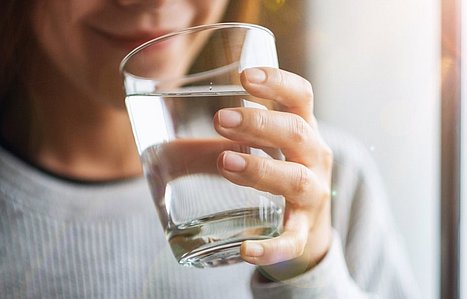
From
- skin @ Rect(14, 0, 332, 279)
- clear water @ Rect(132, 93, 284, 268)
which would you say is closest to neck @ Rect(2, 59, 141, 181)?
skin @ Rect(14, 0, 332, 279)

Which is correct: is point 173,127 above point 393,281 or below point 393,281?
above

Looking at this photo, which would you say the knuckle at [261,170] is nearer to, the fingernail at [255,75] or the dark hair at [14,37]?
the fingernail at [255,75]

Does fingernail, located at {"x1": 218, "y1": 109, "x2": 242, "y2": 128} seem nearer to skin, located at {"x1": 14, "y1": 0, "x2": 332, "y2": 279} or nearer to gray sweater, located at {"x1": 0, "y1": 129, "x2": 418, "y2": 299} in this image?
skin, located at {"x1": 14, "y1": 0, "x2": 332, "y2": 279}

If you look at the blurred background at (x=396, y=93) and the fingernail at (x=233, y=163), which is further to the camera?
the blurred background at (x=396, y=93)

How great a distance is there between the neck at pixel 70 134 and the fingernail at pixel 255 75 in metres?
0.12

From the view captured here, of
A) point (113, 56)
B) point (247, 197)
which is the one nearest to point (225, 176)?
point (247, 197)

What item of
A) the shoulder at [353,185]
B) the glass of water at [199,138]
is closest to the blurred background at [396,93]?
the shoulder at [353,185]

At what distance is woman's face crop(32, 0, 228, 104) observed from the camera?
301mm

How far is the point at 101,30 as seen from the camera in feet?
1.04

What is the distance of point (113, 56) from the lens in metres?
0.32

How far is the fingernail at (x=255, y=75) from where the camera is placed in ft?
0.79

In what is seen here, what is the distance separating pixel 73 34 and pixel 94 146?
7cm

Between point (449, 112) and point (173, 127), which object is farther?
point (449, 112)

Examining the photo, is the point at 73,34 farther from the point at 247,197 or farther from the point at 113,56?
the point at 247,197
